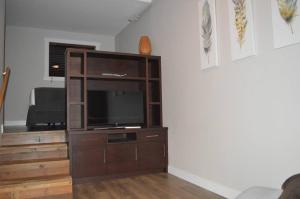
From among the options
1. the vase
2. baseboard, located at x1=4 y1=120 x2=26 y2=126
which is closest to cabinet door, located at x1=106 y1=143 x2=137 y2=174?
the vase

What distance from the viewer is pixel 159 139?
12.9 feet

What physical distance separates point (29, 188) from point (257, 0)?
120 inches

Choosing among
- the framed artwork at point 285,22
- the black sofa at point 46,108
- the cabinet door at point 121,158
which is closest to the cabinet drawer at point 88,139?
the cabinet door at point 121,158

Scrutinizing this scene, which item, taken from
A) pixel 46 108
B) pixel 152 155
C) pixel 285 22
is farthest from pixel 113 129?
pixel 285 22

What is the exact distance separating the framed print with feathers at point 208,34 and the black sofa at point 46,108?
293 cm

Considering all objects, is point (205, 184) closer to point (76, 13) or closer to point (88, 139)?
point (88, 139)

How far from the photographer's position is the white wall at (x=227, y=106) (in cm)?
209

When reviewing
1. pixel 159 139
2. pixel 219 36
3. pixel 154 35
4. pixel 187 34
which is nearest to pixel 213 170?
pixel 159 139

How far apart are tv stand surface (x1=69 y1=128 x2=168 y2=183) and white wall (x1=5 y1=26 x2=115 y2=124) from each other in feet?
10.9

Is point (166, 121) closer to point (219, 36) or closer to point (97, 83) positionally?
point (97, 83)

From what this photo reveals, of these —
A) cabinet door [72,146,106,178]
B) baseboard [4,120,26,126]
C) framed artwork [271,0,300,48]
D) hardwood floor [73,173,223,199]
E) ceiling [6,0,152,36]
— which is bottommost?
hardwood floor [73,173,223,199]

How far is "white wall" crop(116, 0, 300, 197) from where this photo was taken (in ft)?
6.85

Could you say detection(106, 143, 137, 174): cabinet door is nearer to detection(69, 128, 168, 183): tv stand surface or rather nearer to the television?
detection(69, 128, 168, 183): tv stand surface

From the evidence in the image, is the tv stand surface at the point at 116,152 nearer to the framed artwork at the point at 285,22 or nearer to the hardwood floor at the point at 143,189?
the hardwood floor at the point at 143,189
